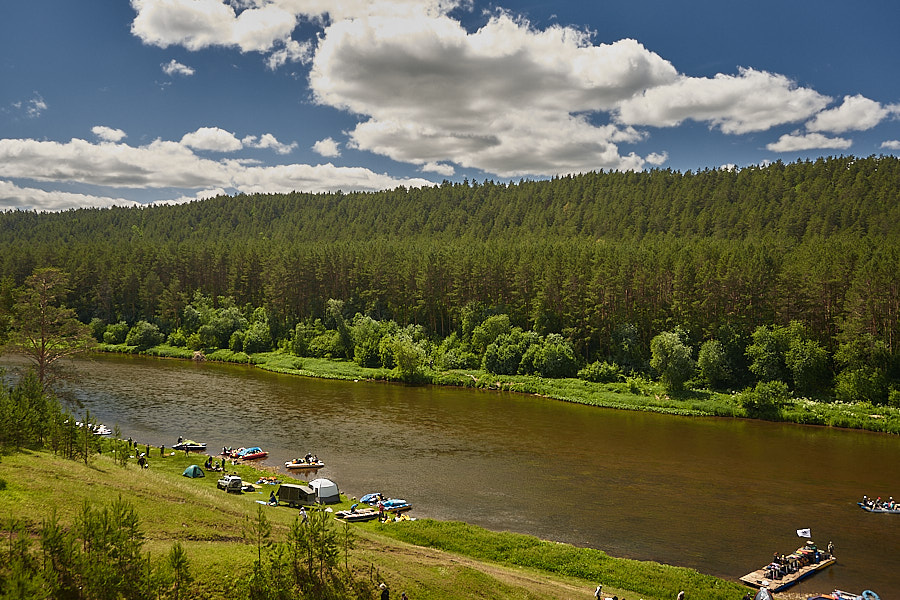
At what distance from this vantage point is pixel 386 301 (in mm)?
119438

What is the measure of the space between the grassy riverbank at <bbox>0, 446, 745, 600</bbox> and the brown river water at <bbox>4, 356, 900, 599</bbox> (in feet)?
12.6

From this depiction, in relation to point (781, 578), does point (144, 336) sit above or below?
above

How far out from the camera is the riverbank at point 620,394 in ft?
213

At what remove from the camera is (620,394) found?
77875 millimetres

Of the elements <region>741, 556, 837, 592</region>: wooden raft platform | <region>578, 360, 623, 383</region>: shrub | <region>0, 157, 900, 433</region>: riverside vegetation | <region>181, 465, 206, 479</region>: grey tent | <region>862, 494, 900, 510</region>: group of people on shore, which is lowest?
<region>181, 465, 206, 479</region>: grey tent

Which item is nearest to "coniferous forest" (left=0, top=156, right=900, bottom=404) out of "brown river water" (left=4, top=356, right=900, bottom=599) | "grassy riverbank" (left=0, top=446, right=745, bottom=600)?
"brown river water" (left=4, top=356, right=900, bottom=599)

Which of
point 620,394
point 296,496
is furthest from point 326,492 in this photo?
point 620,394

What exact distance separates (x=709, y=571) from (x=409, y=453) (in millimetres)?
27824

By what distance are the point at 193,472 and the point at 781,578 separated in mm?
40178

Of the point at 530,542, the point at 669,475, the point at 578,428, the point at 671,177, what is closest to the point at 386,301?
the point at 578,428

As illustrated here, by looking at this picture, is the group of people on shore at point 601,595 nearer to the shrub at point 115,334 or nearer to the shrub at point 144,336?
the shrub at point 144,336

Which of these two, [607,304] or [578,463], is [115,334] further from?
[578,463]

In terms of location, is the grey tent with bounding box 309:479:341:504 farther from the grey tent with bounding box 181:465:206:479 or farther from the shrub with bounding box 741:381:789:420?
the shrub with bounding box 741:381:789:420

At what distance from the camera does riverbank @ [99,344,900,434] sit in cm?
6506
